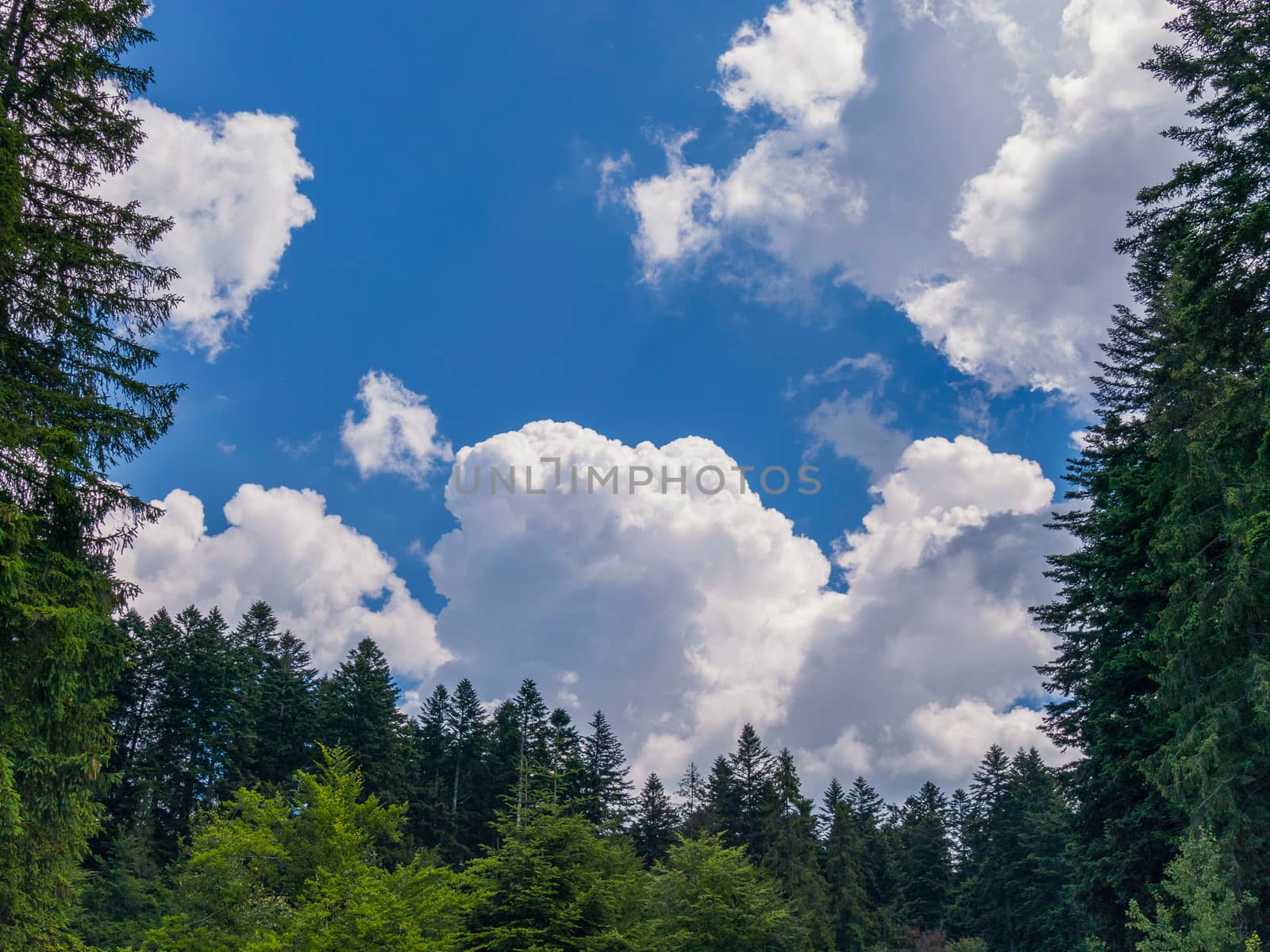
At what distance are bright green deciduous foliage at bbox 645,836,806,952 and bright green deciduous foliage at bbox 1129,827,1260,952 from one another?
1712 centimetres

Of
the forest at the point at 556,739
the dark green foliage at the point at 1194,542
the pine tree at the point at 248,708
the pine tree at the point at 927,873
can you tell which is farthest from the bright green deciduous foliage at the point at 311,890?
the pine tree at the point at 927,873

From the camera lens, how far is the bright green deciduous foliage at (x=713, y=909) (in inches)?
1184

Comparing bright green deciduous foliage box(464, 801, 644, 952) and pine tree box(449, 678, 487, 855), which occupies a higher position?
pine tree box(449, 678, 487, 855)

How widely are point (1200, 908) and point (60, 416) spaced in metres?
20.8

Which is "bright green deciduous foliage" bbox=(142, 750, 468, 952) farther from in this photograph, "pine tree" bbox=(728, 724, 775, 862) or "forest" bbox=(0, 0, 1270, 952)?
"pine tree" bbox=(728, 724, 775, 862)

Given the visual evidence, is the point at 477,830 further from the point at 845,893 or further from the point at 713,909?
the point at 713,909

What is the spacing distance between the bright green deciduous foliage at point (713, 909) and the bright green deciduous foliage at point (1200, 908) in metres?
17.1

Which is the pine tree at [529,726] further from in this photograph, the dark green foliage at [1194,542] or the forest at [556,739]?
the dark green foliage at [1194,542]

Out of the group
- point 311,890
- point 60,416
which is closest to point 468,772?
point 311,890

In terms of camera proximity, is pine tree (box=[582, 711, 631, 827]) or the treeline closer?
the treeline

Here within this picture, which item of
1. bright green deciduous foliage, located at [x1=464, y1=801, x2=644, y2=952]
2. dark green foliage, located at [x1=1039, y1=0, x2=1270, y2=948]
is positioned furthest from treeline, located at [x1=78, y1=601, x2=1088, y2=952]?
dark green foliage, located at [x1=1039, y1=0, x2=1270, y2=948]

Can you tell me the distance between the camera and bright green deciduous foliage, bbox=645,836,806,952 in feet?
98.7

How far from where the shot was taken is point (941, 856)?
81.2m

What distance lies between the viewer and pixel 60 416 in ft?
42.0
